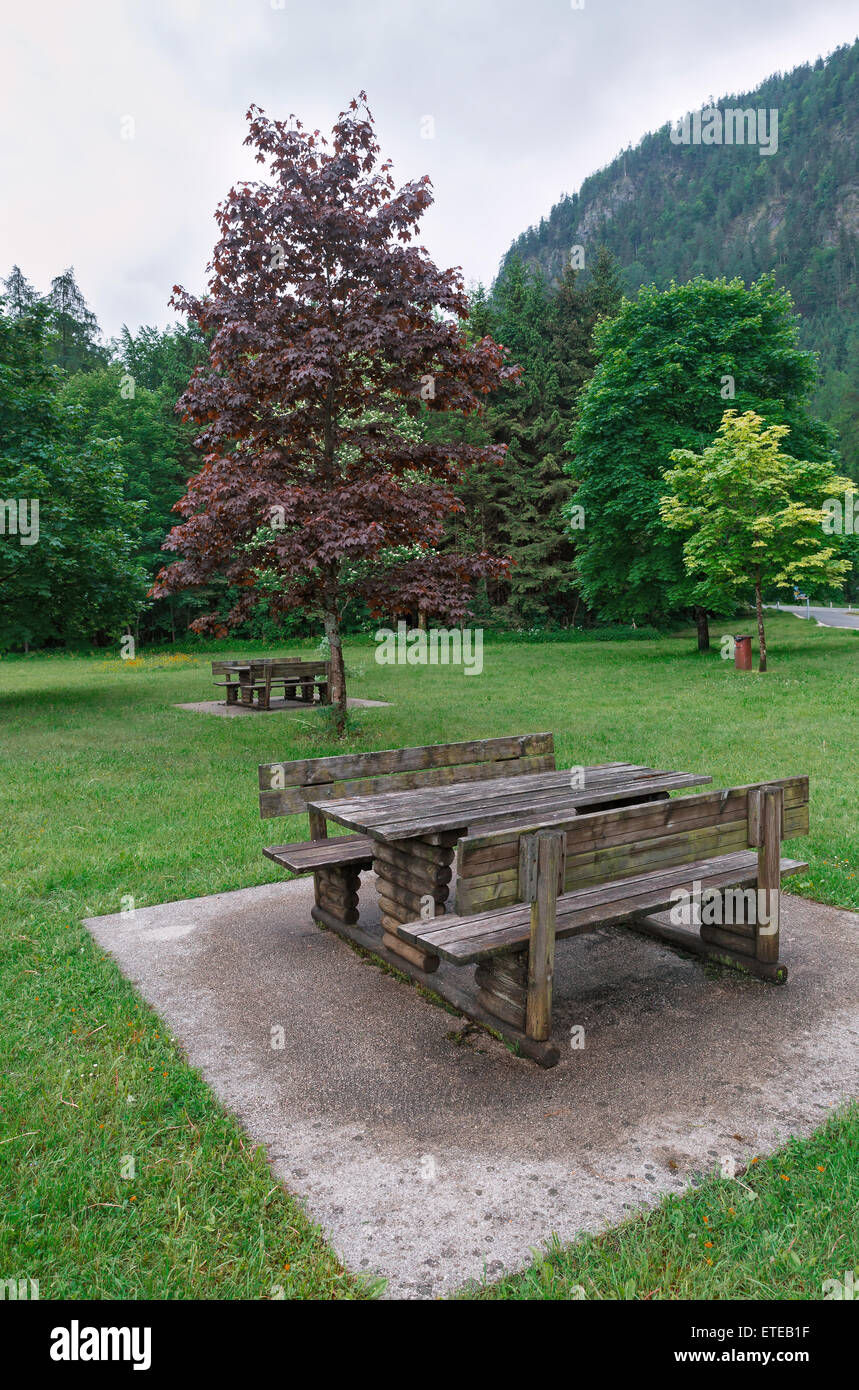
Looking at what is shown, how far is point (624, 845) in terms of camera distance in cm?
353

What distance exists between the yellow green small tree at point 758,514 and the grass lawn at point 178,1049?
17.1 ft

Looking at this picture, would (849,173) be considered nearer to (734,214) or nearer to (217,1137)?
(734,214)

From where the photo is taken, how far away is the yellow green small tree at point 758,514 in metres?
19.4

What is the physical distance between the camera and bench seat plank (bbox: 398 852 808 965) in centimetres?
322

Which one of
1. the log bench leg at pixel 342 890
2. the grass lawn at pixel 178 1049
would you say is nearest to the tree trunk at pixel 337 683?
the grass lawn at pixel 178 1049

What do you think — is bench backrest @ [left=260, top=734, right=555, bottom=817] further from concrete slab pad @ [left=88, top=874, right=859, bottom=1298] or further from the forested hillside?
the forested hillside

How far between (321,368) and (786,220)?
7119 inches

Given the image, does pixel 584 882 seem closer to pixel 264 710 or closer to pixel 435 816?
pixel 435 816

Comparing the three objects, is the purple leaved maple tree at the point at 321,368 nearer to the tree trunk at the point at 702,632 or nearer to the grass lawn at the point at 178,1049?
the grass lawn at the point at 178,1049

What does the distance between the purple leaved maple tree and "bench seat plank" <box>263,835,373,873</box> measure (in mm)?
5493

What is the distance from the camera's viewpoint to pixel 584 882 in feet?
11.3

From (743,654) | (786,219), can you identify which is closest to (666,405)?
(743,654)

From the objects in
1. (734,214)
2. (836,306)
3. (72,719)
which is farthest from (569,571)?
(734,214)
